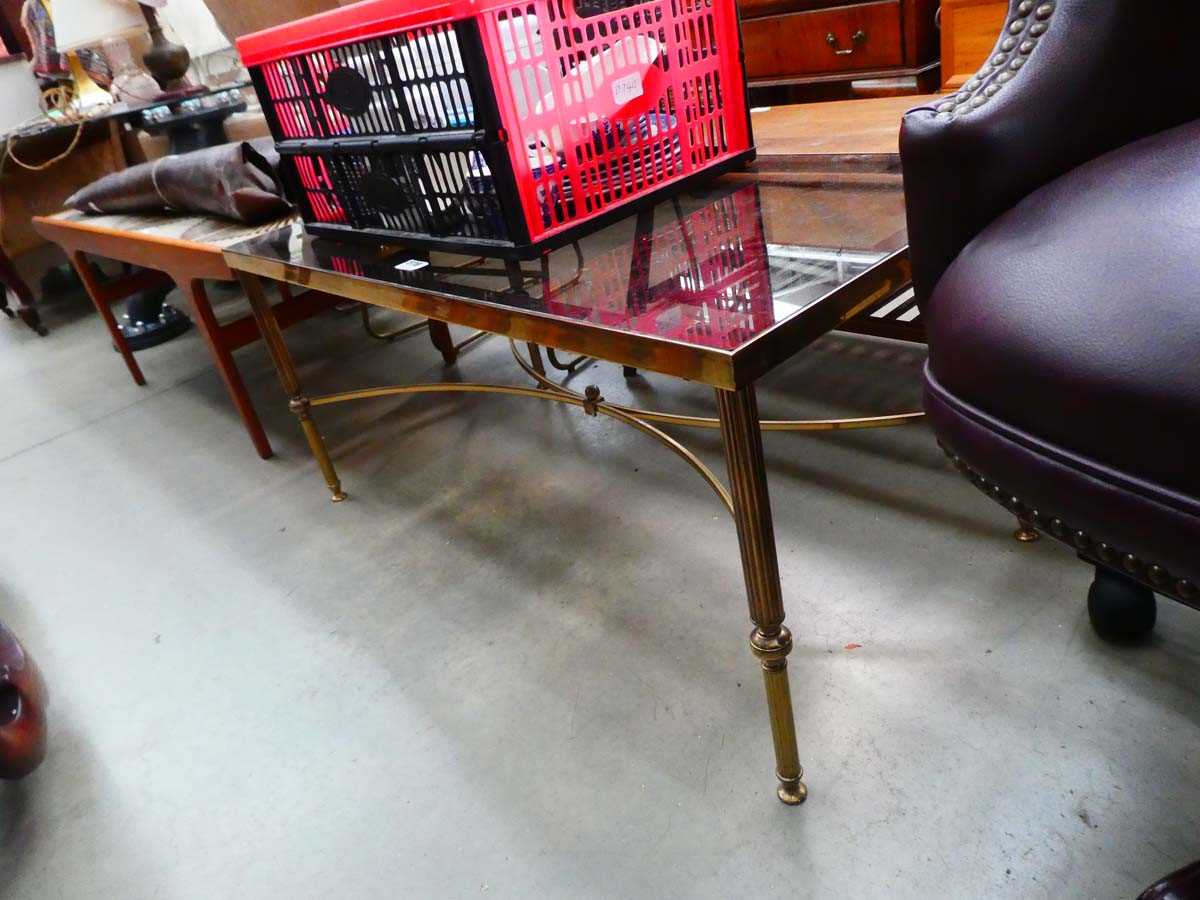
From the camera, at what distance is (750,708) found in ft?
3.13

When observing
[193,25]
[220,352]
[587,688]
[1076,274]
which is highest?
[193,25]

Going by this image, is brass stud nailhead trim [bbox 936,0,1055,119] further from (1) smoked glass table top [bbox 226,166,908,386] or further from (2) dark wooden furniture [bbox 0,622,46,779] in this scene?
(2) dark wooden furniture [bbox 0,622,46,779]

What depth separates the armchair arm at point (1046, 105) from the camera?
560 millimetres

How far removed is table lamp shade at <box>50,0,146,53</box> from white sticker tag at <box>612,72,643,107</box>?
2.67m

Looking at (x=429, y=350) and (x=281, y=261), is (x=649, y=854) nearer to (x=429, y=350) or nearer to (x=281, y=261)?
(x=281, y=261)

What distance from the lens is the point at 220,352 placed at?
5.63 ft

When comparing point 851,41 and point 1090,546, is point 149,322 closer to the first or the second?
point 851,41

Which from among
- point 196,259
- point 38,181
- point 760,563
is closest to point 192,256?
point 196,259

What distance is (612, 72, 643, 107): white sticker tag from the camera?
3.01 ft

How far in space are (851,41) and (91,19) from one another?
2469 millimetres

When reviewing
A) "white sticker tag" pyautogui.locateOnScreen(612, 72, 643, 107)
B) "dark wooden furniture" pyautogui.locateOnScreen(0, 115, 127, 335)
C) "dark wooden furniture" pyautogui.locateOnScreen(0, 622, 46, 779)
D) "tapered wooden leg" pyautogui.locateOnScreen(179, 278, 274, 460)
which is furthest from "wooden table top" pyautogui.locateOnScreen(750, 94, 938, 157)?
"dark wooden furniture" pyautogui.locateOnScreen(0, 115, 127, 335)

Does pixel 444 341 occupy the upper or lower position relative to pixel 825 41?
lower

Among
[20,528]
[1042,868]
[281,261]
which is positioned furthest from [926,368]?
[20,528]

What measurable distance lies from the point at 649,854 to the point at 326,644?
611 millimetres
